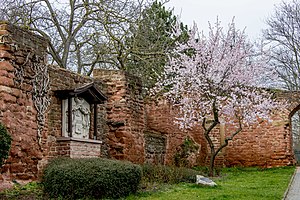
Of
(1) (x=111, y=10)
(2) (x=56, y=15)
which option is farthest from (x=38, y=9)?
(1) (x=111, y=10)

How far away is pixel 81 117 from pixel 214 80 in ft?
19.5

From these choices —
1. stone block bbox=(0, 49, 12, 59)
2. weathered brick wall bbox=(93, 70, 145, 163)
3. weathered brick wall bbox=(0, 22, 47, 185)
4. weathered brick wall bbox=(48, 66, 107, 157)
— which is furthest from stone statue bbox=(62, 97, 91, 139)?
stone block bbox=(0, 49, 12, 59)

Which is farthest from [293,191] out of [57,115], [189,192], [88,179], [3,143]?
[3,143]

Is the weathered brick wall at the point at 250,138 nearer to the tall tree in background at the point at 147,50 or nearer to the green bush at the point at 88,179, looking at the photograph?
the tall tree in background at the point at 147,50

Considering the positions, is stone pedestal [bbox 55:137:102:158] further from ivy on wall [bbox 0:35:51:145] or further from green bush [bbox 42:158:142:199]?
green bush [bbox 42:158:142:199]

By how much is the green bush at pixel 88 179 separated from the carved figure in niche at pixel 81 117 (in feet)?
6.81

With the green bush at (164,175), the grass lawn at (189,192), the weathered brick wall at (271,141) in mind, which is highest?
the weathered brick wall at (271,141)

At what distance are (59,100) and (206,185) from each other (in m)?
4.32

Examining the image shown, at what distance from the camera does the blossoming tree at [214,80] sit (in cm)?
1546

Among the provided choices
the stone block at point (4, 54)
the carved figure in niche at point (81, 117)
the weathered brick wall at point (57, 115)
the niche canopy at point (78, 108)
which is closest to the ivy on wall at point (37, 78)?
the stone block at point (4, 54)

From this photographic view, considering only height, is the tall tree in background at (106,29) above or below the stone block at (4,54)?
above

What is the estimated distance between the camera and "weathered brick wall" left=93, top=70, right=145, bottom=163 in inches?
517

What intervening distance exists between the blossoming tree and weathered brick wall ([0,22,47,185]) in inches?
280

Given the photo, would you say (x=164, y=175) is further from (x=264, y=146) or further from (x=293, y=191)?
(x=264, y=146)
